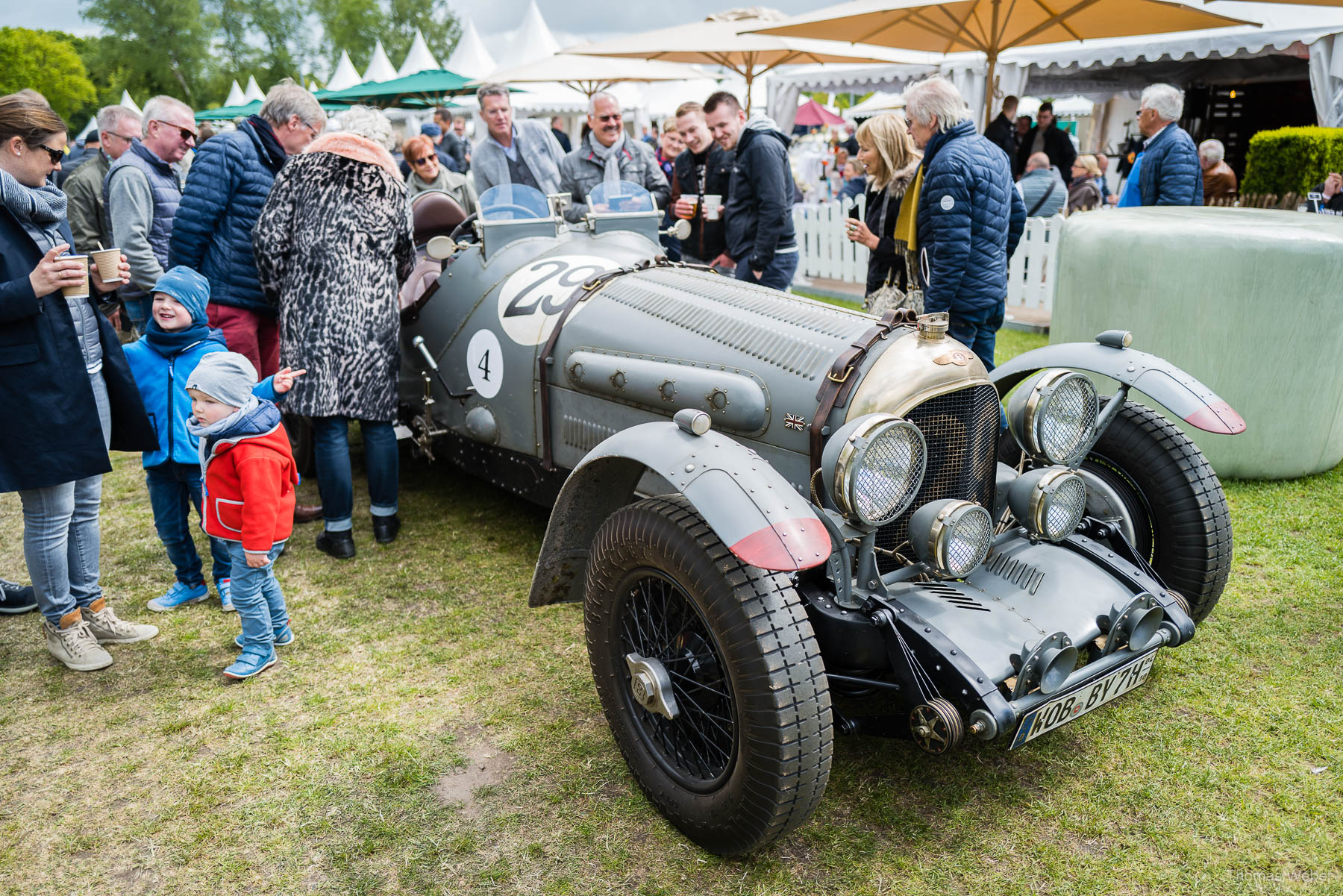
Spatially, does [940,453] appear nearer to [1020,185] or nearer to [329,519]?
[329,519]

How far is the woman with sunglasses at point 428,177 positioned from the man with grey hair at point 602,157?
0.64 metres

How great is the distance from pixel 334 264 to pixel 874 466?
266cm

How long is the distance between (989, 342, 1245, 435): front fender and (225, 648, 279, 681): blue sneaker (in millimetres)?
2661

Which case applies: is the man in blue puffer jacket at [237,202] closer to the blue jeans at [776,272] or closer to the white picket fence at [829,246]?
the blue jeans at [776,272]

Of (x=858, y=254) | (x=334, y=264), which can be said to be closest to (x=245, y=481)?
(x=334, y=264)

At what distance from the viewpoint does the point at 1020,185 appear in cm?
874

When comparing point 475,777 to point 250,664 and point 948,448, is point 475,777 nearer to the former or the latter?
point 250,664

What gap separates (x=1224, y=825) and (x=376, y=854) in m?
2.20

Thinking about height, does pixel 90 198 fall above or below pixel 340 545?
above

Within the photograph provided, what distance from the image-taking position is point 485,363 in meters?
3.87

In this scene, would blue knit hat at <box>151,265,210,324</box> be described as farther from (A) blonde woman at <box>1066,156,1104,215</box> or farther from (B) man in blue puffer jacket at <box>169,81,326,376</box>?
(A) blonde woman at <box>1066,156,1104,215</box>

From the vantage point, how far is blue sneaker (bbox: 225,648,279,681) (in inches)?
124

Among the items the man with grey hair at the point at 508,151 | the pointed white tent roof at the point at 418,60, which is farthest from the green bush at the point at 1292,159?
the pointed white tent roof at the point at 418,60

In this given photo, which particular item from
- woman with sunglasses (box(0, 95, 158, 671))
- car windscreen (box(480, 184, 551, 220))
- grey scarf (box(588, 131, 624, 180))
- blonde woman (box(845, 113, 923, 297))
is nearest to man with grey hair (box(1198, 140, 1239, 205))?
blonde woman (box(845, 113, 923, 297))
